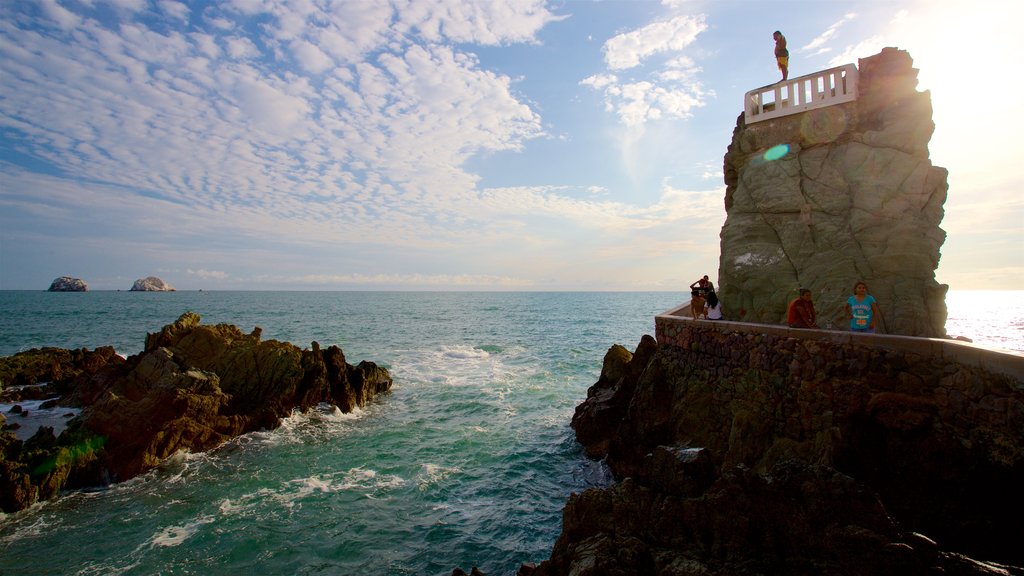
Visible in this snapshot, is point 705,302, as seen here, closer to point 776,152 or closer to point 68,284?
point 776,152

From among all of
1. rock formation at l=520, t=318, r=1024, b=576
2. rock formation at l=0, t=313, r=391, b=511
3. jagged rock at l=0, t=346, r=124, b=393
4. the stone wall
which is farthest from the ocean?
jagged rock at l=0, t=346, r=124, b=393

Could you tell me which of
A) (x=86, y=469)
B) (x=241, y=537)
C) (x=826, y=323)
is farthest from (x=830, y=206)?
(x=86, y=469)

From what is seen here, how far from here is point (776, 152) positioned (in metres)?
12.3

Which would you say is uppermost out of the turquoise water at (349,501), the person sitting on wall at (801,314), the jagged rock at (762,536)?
the person sitting on wall at (801,314)

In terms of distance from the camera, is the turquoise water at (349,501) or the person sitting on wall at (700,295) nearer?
the turquoise water at (349,501)

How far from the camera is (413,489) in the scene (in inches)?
480

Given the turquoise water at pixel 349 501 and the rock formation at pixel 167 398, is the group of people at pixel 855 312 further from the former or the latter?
the rock formation at pixel 167 398

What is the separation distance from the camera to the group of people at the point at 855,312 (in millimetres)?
9344

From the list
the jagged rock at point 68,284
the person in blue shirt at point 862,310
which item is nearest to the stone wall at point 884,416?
the person in blue shirt at point 862,310

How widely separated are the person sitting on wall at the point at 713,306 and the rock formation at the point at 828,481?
2251 millimetres

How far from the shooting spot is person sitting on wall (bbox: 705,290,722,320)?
13172 millimetres

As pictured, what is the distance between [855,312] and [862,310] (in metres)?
0.12

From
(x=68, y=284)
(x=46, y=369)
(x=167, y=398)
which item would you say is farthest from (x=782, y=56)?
(x=68, y=284)

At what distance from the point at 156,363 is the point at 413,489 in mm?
10461
